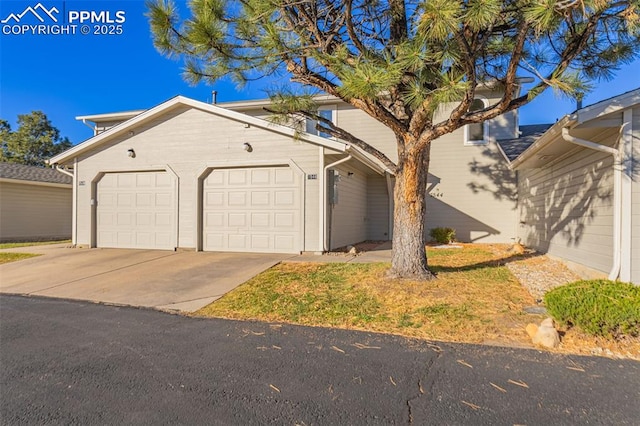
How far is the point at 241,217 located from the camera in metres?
10.1

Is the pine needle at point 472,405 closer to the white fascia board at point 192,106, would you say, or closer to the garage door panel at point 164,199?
the white fascia board at point 192,106

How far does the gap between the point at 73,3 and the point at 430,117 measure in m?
8.78

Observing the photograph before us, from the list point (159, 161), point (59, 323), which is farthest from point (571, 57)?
point (159, 161)

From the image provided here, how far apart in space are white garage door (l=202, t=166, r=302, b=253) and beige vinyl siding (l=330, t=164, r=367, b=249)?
1.23 metres

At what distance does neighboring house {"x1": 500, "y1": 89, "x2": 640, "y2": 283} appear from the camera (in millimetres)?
5230

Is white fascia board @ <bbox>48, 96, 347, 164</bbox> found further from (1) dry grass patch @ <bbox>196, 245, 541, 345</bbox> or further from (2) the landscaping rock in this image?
(2) the landscaping rock

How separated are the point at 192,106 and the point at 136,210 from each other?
3675mm

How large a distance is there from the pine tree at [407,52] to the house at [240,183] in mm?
3346

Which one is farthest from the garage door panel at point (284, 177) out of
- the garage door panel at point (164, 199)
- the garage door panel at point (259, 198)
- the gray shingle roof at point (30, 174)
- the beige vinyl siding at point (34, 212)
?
the beige vinyl siding at point (34, 212)

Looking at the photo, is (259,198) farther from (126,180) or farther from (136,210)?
(126,180)

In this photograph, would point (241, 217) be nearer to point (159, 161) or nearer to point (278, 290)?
point (159, 161)

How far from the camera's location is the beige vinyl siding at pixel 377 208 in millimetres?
13906

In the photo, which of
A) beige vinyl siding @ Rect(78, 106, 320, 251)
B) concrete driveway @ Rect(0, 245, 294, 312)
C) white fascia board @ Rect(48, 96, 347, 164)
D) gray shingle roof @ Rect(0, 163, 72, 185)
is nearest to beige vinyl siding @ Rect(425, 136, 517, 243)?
white fascia board @ Rect(48, 96, 347, 164)

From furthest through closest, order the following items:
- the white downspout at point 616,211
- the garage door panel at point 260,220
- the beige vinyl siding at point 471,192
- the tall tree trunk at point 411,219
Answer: the beige vinyl siding at point 471,192, the garage door panel at point 260,220, the tall tree trunk at point 411,219, the white downspout at point 616,211
